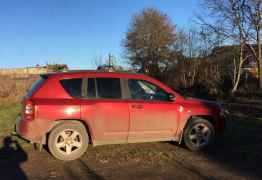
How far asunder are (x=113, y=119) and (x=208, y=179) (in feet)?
7.36

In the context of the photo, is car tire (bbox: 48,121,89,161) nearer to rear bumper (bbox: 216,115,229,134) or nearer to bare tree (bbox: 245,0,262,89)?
rear bumper (bbox: 216,115,229,134)

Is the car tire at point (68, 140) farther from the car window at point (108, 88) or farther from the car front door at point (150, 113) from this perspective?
the car front door at point (150, 113)

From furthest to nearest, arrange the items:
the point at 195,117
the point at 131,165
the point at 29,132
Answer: the point at 195,117 < the point at 29,132 < the point at 131,165

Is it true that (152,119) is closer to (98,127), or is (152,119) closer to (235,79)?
(98,127)

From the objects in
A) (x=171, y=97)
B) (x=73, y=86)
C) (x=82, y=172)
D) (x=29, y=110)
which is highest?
(x=73, y=86)

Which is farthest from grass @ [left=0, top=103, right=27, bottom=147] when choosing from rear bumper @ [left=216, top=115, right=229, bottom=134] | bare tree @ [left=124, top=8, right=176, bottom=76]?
bare tree @ [left=124, top=8, right=176, bottom=76]

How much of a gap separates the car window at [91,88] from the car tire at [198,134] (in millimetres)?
2207

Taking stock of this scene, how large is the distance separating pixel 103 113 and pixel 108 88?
0.55 metres

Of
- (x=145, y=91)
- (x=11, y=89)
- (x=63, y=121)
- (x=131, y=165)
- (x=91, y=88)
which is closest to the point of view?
(x=131, y=165)

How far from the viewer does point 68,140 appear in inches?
258

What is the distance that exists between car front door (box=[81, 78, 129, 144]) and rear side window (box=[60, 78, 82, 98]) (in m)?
0.16

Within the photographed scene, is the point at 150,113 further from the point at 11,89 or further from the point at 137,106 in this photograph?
the point at 11,89

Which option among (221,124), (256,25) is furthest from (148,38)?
(221,124)

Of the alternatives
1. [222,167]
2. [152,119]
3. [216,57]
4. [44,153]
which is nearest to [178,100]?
[152,119]
